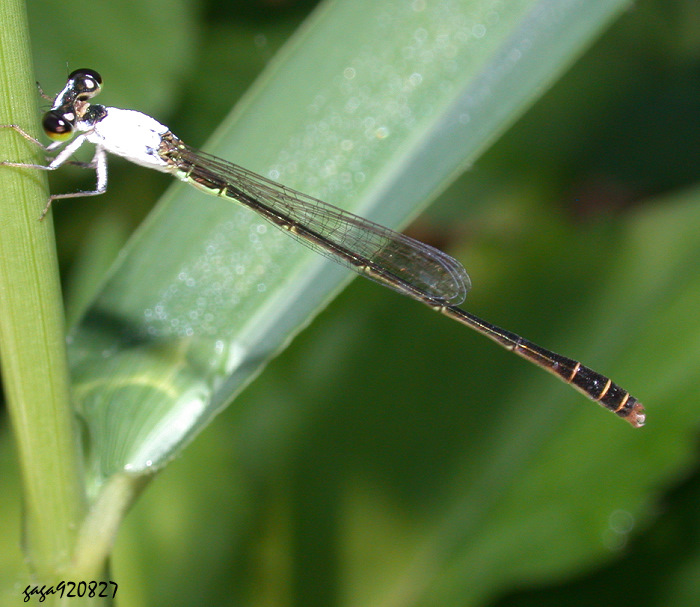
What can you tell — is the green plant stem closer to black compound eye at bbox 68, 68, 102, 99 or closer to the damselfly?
the damselfly

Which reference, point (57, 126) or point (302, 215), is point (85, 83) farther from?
point (302, 215)

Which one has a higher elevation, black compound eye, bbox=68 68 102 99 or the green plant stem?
black compound eye, bbox=68 68 102 99

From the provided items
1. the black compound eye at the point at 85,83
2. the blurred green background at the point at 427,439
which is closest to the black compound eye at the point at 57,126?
the black compound eye at the point at 85,83

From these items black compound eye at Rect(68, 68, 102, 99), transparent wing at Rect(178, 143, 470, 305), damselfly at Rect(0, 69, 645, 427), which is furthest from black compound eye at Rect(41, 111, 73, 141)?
transparent wing at Rect(178, 143, 470, 305)

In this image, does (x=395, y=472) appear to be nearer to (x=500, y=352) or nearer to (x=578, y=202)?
(x=500, y=352)

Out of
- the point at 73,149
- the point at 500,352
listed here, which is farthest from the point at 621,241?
the point at 73,149

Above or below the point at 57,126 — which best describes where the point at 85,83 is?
above

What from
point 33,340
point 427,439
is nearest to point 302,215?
point 33,340
